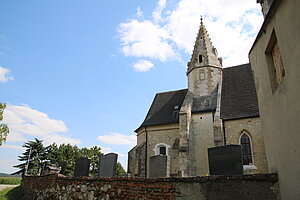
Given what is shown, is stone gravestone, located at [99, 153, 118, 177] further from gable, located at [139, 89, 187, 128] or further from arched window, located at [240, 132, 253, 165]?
gable, located at [139, 89, 187, 128]

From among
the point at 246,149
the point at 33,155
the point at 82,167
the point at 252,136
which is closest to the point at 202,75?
the point at 252,136

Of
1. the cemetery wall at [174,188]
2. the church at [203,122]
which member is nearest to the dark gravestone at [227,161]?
the cemetery wall at [174,188]

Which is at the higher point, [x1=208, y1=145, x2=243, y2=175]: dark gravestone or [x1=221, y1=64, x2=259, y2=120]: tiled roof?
[x1=221, y1=64, x2=259, y2=120]: tiled roof

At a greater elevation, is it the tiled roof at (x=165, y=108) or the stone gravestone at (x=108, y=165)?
the tiled roof at (x=165, y=108)

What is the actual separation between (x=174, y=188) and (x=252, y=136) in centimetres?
1125

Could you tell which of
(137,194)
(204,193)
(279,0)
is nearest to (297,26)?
(279,0)

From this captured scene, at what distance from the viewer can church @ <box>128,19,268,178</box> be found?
15.6 m

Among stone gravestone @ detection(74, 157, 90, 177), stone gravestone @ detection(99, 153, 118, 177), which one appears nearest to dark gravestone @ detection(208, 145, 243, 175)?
stone gravestone @ detection(99, 153, 118, 177)

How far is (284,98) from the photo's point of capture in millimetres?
4641

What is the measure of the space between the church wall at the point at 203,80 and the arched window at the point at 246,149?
18.7ft

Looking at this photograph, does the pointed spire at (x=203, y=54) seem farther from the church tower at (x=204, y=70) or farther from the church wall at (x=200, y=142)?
the church wall at (x=200, y=142)

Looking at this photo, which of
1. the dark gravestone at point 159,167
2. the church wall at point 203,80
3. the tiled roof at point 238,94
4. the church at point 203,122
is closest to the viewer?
the dark gravestone at point 159,167

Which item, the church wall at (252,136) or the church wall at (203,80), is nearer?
the church wall at (252,136)

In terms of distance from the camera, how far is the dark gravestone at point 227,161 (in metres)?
6.41
